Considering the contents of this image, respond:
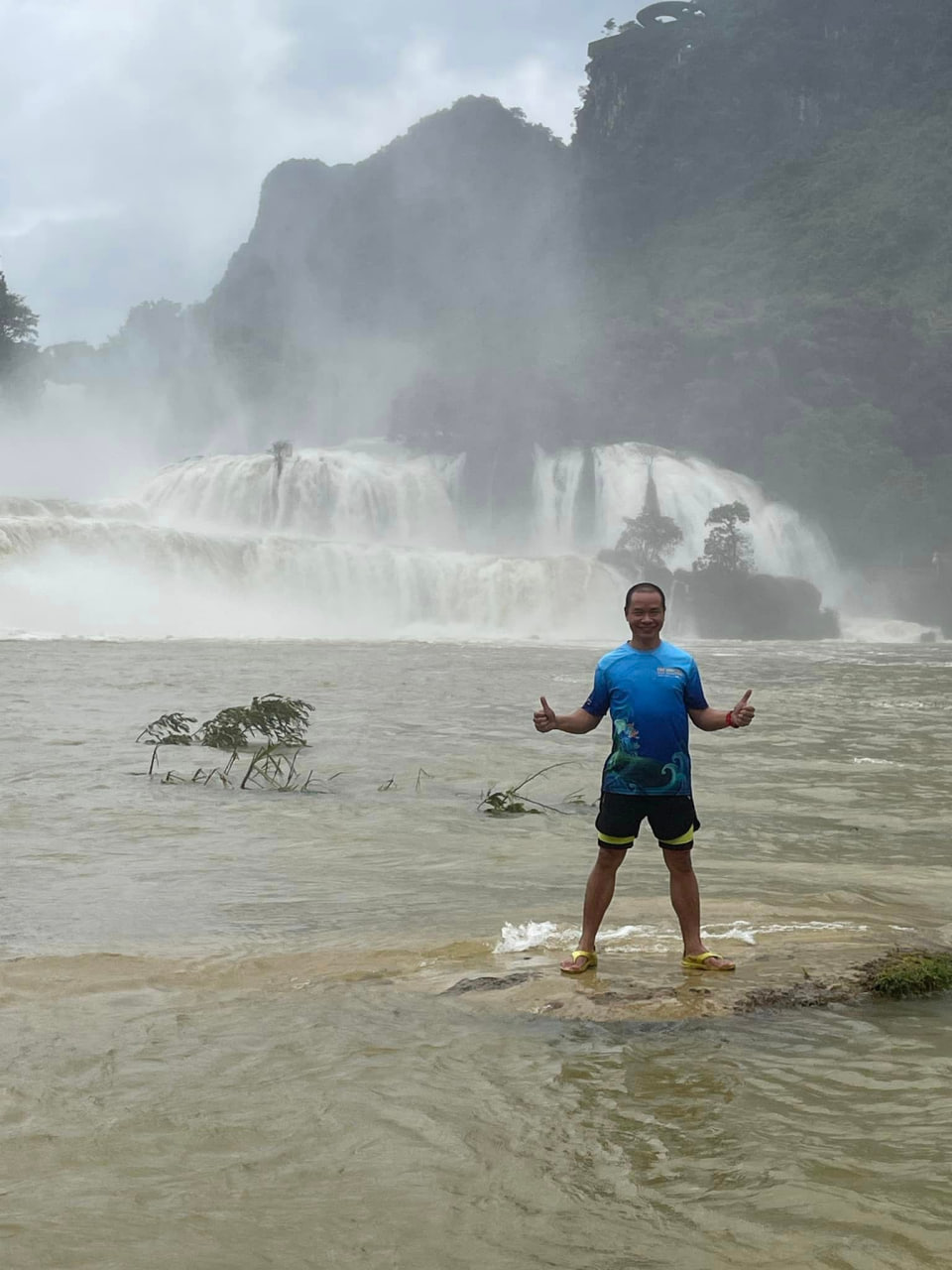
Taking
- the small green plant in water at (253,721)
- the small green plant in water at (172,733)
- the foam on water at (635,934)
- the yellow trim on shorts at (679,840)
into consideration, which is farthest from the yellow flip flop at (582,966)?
the small green plant in water at (172,733)

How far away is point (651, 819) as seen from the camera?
14.5ft

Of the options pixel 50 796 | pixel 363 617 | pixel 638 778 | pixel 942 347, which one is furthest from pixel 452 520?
pixel 638 778

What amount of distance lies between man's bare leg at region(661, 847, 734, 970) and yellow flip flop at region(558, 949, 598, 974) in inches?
12.9

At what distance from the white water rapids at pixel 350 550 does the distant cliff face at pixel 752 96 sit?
5234 centimetres

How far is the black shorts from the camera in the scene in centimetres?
436

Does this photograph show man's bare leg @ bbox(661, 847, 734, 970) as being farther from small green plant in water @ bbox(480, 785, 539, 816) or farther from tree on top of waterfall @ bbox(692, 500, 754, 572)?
tree on top of waterfall @ bbox(692, 500, 754, 572)

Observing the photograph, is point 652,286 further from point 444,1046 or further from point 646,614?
point 444,1046

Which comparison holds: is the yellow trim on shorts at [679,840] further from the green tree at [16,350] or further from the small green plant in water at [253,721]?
the green tree at [16,350]

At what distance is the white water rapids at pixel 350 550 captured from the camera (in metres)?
37.7

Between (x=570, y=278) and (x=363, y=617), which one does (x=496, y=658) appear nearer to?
(x=363, y=617)

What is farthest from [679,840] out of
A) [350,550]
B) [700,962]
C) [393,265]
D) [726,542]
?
[393,265]

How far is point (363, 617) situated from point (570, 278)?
64765 millimetres

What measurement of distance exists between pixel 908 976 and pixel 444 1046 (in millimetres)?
1546

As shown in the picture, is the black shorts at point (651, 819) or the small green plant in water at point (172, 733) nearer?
the black shorts at point (651, 819)
